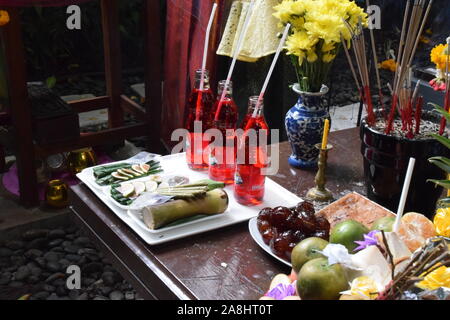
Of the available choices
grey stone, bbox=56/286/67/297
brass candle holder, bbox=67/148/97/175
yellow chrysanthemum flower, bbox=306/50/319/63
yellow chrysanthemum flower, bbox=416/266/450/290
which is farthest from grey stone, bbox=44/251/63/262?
yellow chrysanthemum flower, bbox=416/266/450/290

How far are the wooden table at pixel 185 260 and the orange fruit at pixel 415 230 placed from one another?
25cm

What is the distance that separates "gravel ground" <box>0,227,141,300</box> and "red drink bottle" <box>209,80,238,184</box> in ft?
3.08

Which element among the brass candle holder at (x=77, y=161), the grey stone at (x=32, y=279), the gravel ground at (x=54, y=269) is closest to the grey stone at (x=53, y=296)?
the gravel ground at (x=54, y=269)

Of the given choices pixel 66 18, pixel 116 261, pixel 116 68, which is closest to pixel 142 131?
pixel 116 68

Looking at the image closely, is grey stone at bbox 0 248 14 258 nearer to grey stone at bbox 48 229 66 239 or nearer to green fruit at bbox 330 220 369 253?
grey stone at bbox 48 229 66 239

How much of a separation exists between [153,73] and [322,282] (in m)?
2.27

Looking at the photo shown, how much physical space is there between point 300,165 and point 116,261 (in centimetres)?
65

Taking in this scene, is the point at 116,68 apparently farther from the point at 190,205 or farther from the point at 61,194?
the point at 190,205

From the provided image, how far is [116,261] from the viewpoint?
4.31 feet

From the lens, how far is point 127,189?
1422 mm

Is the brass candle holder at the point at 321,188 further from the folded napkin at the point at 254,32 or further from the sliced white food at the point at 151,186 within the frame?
the folded napkin at the point at 254,32

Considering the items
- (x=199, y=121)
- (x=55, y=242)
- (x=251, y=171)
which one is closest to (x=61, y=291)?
(x=55, y=242)

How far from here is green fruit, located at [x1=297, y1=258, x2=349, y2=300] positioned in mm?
865

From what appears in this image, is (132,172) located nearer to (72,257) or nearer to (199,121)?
(199,121)
